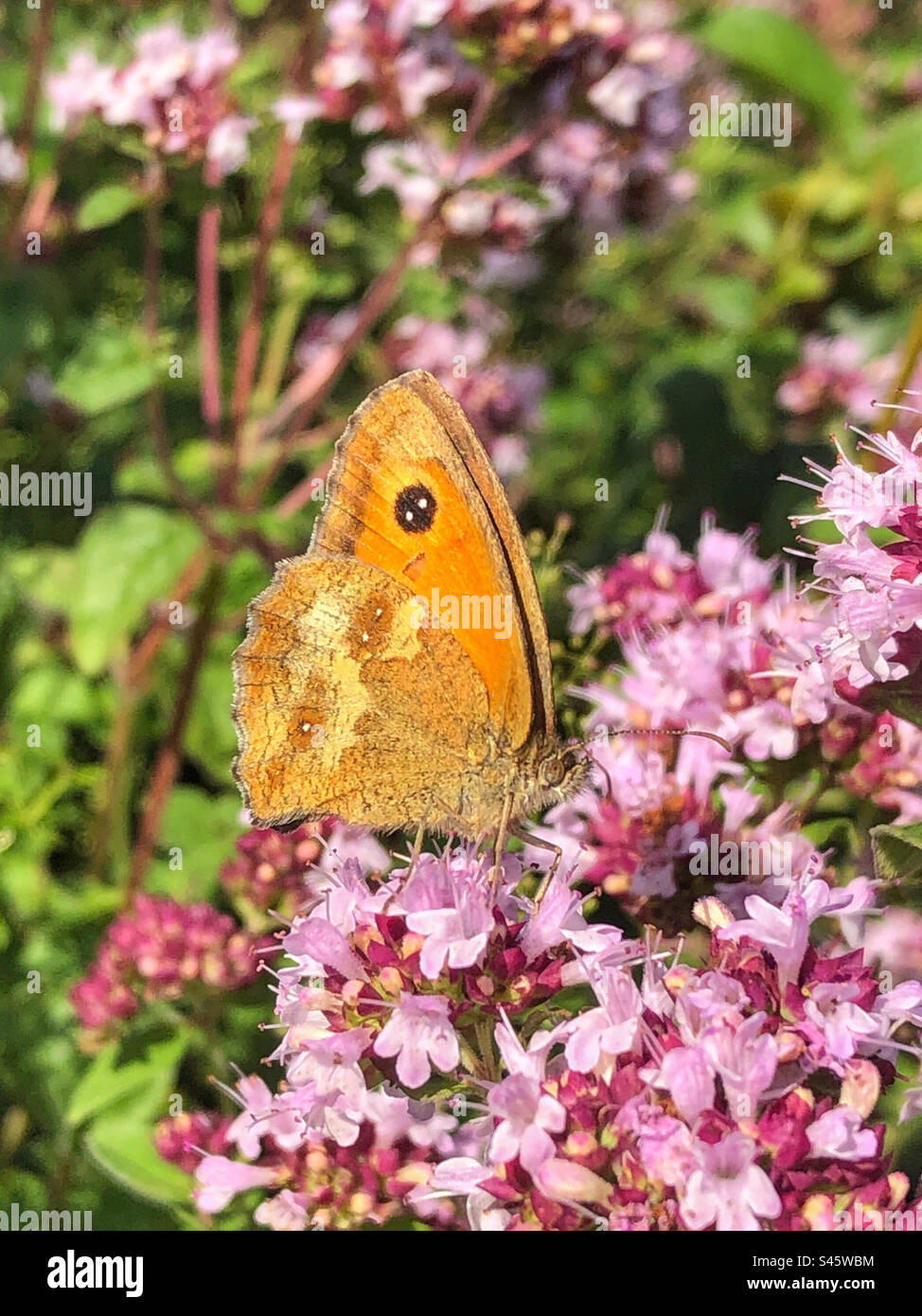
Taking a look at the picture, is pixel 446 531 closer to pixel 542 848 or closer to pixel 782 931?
pixel 542 848

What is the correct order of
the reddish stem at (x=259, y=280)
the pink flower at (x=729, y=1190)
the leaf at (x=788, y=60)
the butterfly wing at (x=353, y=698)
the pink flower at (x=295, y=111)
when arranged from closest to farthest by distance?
the pink flower at (x=729, y=1190) → the butterfly wing at (x=353, y=698) → the pink flower at (x=295, y=111) → the reddish stem at (x=259, y=280) → the leaf at (x=788, y=60)

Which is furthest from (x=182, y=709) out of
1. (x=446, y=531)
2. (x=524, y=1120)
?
(x=524, y=1120)

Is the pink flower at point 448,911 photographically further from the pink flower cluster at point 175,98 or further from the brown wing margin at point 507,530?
the pink flower cluster at point 175,98

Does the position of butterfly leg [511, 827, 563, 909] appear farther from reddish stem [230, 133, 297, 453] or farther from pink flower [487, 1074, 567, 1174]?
reddish stem [230, 133, 297, 453]

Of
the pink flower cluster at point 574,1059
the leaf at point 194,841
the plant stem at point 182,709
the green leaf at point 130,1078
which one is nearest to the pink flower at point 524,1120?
the pink flower cluster at point 574,1059

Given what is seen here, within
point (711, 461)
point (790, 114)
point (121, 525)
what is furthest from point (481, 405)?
point (790, 114)

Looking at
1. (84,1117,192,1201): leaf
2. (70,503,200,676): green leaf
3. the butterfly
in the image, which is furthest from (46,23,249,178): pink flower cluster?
(84,1117,192,1201): leaf

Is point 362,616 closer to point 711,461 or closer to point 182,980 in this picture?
point 182,980
